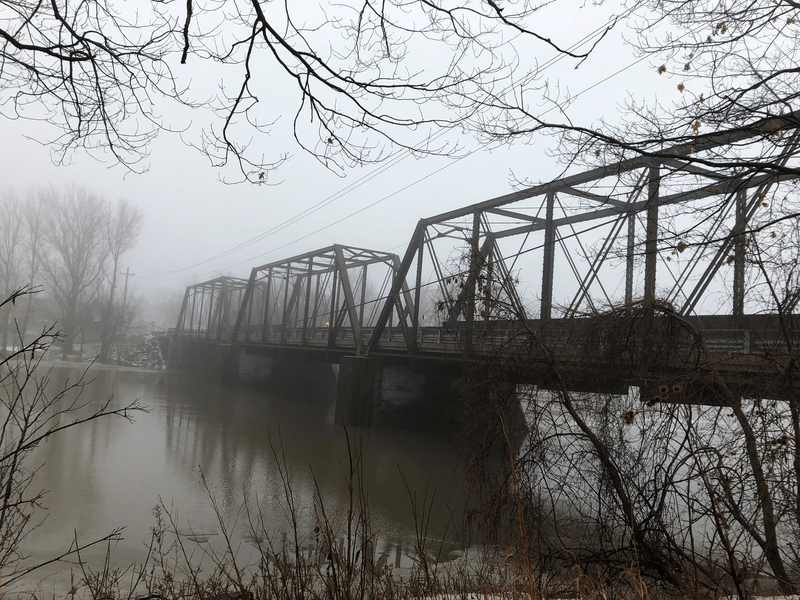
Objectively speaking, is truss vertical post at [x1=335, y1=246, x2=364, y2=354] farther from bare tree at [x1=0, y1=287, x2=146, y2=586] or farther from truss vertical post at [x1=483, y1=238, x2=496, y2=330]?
truss vertical post at [x1=483, y1=238, x2=496, y2=330]

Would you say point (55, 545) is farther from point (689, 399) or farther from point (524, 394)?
point (689, 399)

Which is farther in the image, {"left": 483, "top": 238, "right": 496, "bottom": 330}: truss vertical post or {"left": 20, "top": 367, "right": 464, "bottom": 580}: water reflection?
{"left": 20, "top": 367, "right": 464, "bottom": 580}: water reflection

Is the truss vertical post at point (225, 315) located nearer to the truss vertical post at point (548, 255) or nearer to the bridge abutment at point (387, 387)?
the bridge abutment at point (387, 387)

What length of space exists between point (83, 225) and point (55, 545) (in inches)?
2137

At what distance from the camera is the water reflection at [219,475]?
10.6 m

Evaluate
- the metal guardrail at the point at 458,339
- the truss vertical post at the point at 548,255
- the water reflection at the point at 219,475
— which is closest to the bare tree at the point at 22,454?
the water reflection at the point at 219,475

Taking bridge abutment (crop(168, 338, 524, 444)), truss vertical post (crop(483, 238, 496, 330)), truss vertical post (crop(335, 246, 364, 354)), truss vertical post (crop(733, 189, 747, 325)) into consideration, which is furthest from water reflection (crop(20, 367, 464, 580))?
truss vertical post (crop(733, 189, 747, 325))

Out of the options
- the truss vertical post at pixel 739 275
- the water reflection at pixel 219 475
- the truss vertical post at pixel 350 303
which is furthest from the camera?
the truss vertical post at pixel 350 303

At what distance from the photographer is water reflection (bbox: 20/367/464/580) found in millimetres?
10555

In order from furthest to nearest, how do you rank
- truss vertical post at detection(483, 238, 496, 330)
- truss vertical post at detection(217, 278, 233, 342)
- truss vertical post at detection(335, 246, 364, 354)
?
truss vertical post at detection(217, 278, 233, 342), truss vertical post at detection(335, 246, 364, 354), truss vertical post at detection(483, 238, 496, 330)

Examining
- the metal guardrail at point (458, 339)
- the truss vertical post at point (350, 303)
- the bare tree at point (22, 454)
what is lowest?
the bare tree at point (22, 454)

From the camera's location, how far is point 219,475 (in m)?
15.1

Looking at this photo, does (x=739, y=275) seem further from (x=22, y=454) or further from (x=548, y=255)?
(x=22, y=454)

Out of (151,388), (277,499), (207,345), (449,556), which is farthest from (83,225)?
(449,556)
